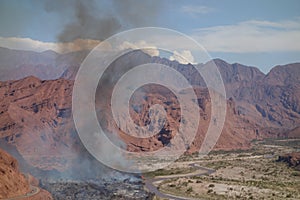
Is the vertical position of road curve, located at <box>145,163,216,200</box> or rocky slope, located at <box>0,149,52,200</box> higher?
rocky slope, located at <box>0,149,52,200</box>

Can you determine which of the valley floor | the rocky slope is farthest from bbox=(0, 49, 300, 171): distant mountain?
the rocky slope

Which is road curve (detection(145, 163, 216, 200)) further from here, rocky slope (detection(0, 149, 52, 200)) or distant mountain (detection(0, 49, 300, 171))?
rocky slope (detection(0, 149, 52, 200))

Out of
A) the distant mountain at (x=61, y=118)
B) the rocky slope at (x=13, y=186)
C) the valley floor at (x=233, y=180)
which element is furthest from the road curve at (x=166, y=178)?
the rocky slope at (x=13, y=186)

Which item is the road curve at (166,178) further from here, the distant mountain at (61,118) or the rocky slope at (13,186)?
the rocky slope at (13,186)

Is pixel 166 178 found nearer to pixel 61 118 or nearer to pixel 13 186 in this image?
pixel 13 186

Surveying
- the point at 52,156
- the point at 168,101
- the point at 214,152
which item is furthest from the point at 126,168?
the point at 168,101

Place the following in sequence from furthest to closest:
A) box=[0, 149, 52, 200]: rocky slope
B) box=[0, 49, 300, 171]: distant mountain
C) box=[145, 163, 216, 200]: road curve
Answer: box=[0, 49, 300, 171]: distant mountain, box=[145, 163, 216, 200]: road curve, box=[0, 149, 52, 200]: rocky slope

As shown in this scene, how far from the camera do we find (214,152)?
120625 millimetres

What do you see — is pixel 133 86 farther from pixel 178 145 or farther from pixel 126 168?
pixel 126 168

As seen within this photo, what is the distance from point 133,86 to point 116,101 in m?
16.0

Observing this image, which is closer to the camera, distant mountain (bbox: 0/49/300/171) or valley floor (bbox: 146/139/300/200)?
valley floor (bbox: 146/139/300/200)

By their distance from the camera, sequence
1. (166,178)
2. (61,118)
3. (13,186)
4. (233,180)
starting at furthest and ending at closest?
(61,118) → (166,178) → (233,180) → (13,186)

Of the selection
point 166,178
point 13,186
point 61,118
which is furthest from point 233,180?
point 61,118

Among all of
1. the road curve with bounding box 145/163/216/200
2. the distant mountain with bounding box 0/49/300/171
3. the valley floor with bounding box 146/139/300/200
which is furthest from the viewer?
the distant mountain with bounding box 0/49/300/171
